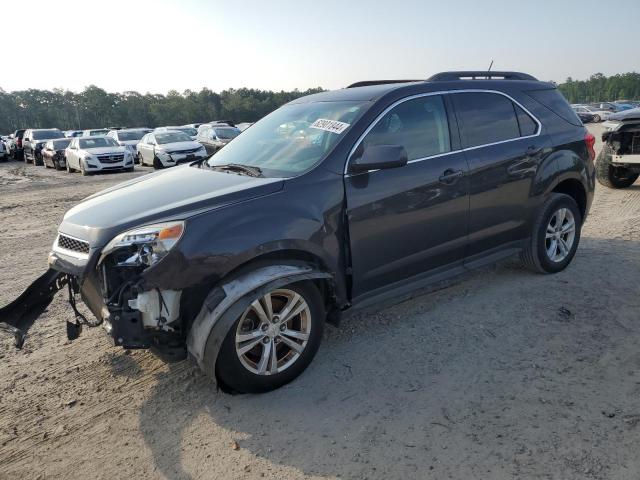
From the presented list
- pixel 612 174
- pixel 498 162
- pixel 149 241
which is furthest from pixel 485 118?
pixel 612 174

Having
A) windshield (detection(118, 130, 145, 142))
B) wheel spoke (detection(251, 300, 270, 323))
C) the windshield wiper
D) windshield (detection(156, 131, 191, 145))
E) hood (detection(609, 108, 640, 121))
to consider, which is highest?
windshield (detection(118, 130, 145, 142))

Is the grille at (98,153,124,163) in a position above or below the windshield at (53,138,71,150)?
below

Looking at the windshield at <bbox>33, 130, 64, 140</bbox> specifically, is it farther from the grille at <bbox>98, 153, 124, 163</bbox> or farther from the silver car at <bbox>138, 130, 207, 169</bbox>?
the grille at <bbox>98, 153, 124, 163</bbox>

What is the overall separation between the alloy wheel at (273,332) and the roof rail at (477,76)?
89.3 inches

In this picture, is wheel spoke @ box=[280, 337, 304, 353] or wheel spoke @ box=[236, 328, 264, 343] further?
wheel spoke @ box=[280, 337, 304, 353]

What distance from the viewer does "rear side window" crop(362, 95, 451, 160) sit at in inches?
141

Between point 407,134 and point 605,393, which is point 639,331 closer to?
point 605,393

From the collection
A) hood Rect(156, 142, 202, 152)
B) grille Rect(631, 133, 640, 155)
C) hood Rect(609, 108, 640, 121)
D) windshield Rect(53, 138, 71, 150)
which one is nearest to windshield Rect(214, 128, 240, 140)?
hood Rect(156, 142, 202, 152)

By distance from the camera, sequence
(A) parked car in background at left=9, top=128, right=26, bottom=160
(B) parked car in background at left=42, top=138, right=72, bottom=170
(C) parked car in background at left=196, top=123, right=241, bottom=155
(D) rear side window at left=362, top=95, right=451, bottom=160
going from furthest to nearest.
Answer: (A) parked car in background at left=9, top=128, right=26, bottom=160 < (B) parked car in background at left=42, top=138, right=72, bottom=170 < (C) parked car in background at left=196, top=123, right=241, bottom=155 < (D) rear side window at left=362, top=95, right=451, bottom=160

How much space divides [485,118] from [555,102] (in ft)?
3.81

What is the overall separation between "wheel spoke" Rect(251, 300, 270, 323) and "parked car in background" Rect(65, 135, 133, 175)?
16.6 metres

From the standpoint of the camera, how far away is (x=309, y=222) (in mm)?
3158

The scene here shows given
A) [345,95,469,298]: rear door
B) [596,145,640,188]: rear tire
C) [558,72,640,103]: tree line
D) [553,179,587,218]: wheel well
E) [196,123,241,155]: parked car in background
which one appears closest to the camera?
[345,95,469,298]: rear door

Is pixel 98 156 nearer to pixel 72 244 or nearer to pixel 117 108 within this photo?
pixel 72 244
